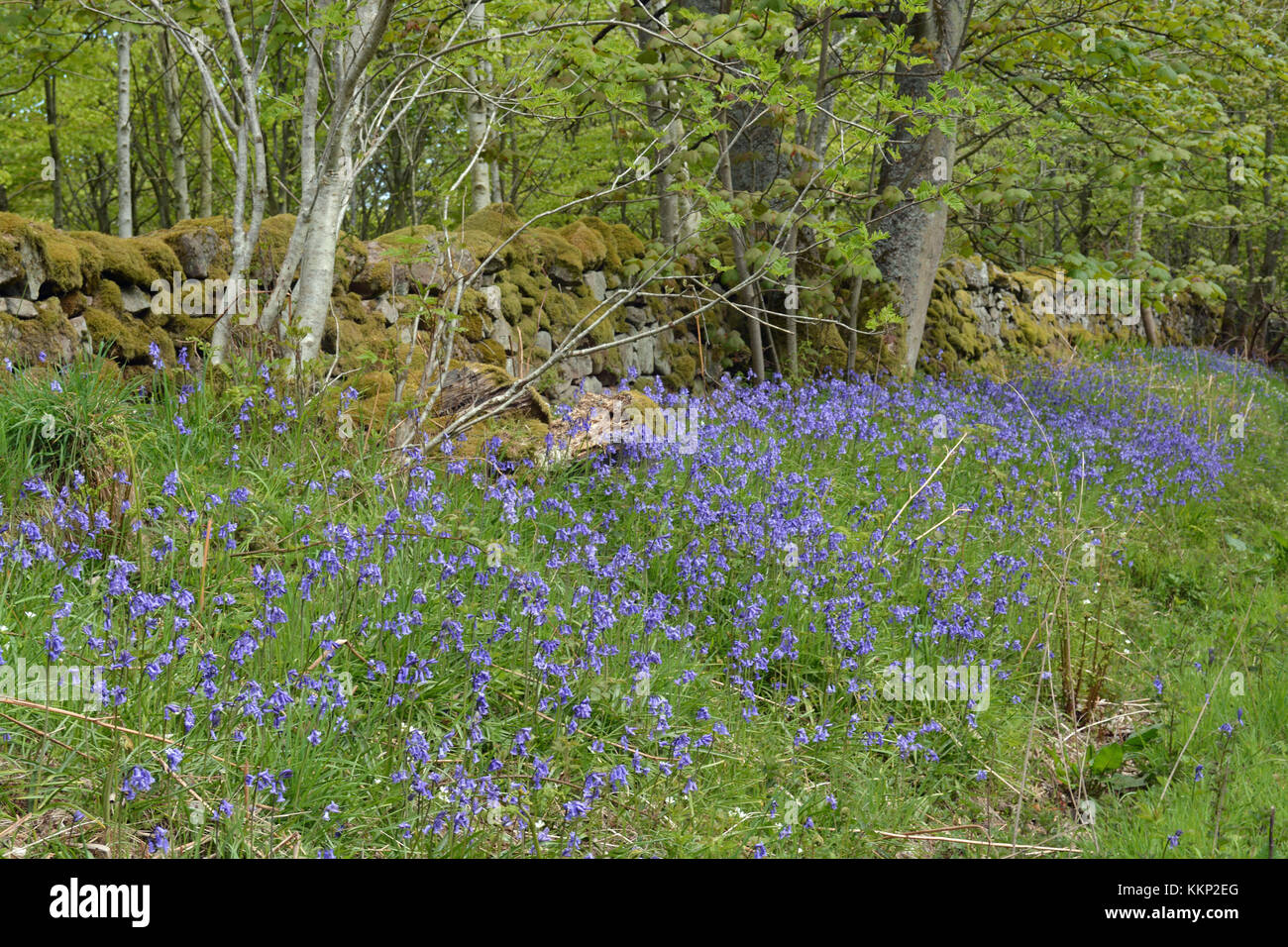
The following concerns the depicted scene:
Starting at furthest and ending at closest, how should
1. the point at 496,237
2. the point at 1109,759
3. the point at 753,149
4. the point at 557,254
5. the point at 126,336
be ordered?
the point at 753,149 < the point at 557,254 < the point at 496,237 < the point at 126,336 < the point at 1109,759

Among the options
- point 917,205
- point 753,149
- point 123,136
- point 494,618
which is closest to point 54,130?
point 123,136

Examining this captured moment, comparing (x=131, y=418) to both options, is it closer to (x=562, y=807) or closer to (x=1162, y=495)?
(x=562, y=807)

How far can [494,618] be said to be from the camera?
3068mm

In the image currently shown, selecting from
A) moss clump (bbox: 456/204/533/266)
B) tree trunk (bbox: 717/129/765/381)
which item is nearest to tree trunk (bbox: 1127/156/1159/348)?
tree trunk (bbox: 717/129/765/381)

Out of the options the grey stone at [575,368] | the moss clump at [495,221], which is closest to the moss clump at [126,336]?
the grey stone at [575,368]

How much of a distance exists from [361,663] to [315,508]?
3.12 feet

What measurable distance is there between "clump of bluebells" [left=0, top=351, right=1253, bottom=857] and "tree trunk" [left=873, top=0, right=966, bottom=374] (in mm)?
3595

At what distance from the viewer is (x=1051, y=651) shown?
165 inches

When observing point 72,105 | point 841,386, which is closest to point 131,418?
point 841,386

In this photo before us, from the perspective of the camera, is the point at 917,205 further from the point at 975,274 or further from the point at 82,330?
the point at 82,330

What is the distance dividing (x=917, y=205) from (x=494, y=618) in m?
6.68

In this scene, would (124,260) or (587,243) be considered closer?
(124,260)

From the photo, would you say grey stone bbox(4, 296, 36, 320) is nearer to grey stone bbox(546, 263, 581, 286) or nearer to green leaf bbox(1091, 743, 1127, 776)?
grey stone bbox(546, 263, 581, 286)

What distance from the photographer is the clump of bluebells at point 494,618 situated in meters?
2.40
